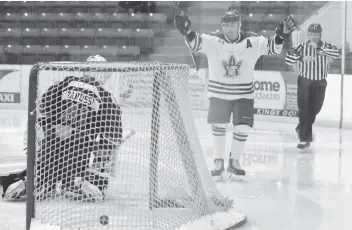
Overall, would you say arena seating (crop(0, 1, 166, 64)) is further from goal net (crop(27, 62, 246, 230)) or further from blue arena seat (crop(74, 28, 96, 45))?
goal net (crop(27, 62, 246, 230))

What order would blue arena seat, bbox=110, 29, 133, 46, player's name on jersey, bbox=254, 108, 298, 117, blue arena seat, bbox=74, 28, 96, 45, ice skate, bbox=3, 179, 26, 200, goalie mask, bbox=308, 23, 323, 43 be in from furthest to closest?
blue arena seat, bbox=74, 28, 96, 45 → blue arena seat, bbox=110, 29, 133, 46 → player's name on jersey, bbox=254, 108, 298, 117 → goalie mask, bbox=308, 23, 323, 43 → ice skate, bbox=3, 179, 26, 200

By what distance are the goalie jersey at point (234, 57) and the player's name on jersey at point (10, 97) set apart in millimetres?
5609

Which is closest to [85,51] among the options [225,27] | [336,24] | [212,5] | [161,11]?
[161,11]

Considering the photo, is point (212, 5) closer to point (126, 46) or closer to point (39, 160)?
point (126, 46)

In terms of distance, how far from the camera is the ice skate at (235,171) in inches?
169

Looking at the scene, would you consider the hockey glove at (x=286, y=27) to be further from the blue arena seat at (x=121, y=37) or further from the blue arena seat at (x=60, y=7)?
the blue arena seat at (x=60, y=7)

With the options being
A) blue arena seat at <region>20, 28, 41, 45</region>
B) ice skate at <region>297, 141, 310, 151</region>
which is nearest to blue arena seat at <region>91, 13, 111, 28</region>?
blue arena seat at <region>20, 28, 41, 45</region>

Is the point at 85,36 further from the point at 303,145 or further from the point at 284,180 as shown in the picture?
the point at 284,180

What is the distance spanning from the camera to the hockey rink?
10.4 feet

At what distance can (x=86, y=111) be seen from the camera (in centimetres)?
297

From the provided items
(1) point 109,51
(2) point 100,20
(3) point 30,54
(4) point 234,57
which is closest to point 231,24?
(4) point 234,57

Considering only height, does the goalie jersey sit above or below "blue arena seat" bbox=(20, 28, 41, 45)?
below

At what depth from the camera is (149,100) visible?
2877 millimetres

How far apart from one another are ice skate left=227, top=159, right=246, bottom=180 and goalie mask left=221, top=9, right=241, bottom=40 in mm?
793
